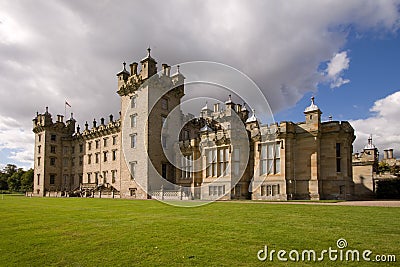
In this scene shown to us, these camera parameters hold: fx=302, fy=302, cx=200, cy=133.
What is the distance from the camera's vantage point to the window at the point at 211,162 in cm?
3569

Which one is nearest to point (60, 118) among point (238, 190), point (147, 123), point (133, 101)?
point (133, 101)

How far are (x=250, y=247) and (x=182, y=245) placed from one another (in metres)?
2.04

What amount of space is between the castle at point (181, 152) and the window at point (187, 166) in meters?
0.14

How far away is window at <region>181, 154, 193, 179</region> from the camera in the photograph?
1587 inches

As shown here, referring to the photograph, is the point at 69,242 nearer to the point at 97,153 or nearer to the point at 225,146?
the point at 225,146

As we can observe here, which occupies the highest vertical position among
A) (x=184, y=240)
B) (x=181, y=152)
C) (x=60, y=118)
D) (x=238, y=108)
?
(x=238, y=108)

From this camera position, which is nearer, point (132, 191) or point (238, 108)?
point (132, 191)

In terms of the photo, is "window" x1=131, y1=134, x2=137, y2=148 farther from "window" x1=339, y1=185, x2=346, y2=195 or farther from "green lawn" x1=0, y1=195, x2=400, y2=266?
"green lawn" x1=0, y1=195, x2=400, y2=266

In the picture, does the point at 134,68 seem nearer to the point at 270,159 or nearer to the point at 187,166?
the point at 187,166

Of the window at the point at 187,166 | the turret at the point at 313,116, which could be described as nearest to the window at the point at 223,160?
the window at the point at 187,166

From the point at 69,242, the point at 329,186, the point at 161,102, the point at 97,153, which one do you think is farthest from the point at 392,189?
the point at 97,153

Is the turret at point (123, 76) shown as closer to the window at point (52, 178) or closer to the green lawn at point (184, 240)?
the window at point (52, 178)

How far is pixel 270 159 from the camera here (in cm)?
3198

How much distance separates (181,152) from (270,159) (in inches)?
562
